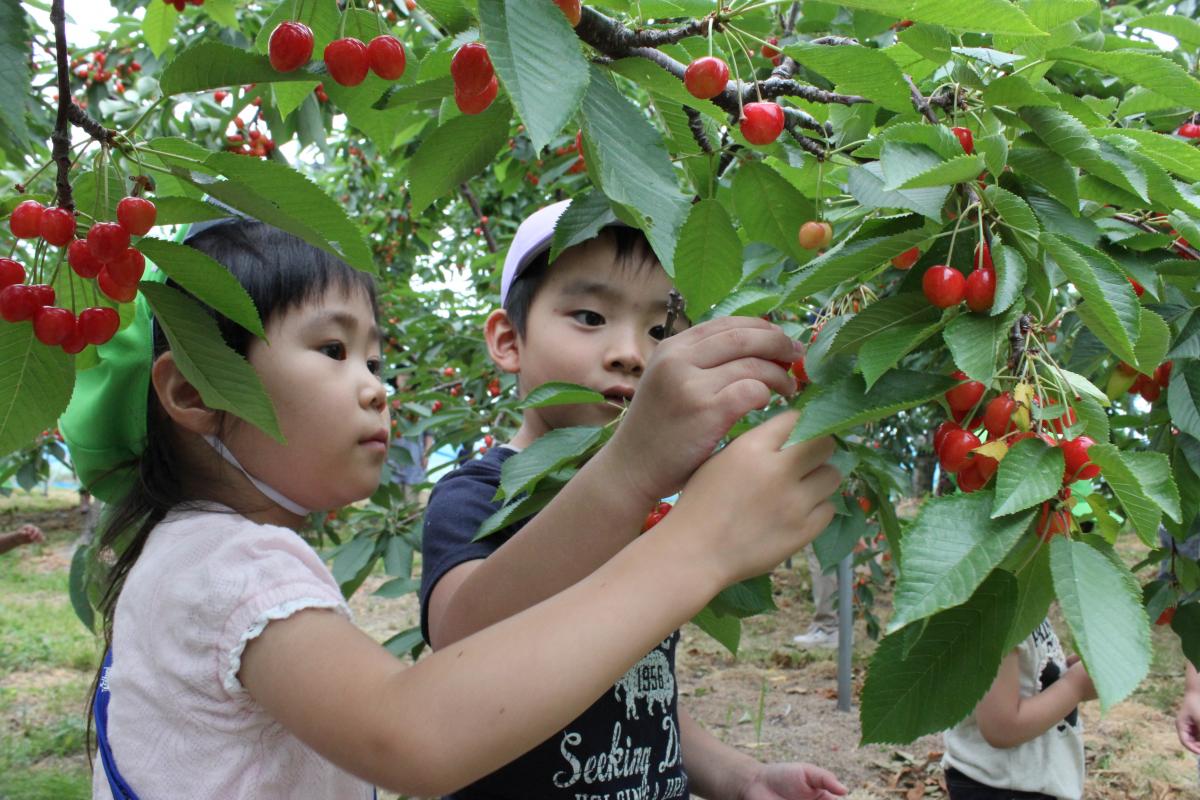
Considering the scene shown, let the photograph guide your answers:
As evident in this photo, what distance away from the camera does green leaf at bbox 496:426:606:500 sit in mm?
961

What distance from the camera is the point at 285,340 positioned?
1188 millimetres

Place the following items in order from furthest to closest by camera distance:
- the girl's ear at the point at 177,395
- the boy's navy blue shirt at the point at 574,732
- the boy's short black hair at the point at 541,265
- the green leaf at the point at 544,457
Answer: the boy's short black hair at the point at 541,265 < the boy's navy blue shirt at the point at 574,732 < the girl's ear at the point at 177,395 < the green leaf at the point at 544,457

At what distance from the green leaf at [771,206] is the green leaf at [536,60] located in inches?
15.6

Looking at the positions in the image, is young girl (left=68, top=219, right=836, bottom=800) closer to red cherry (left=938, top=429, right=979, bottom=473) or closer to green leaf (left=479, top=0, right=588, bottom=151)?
red cherry (left=938, top=429, right=979, bottom=473)

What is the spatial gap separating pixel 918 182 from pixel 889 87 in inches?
6.2

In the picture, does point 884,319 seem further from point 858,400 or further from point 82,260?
point 82,260

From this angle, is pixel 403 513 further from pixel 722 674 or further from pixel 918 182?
pixel 722 674

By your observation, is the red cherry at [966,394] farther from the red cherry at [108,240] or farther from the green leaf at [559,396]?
the red cherry at [108,240]

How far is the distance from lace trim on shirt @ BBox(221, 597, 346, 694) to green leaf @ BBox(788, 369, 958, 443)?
0.56m

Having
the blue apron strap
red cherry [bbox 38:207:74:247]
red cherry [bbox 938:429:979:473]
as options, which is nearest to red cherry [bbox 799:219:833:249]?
red cherry [bbox 938:429:979:473]

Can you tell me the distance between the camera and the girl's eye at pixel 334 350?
1216mm

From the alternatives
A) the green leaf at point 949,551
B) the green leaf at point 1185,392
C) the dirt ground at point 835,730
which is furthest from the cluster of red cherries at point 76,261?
the dirt ground at point 835,730

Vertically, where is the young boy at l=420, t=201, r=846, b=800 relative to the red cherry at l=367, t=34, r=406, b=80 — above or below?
below

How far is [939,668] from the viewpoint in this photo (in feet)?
2.47
